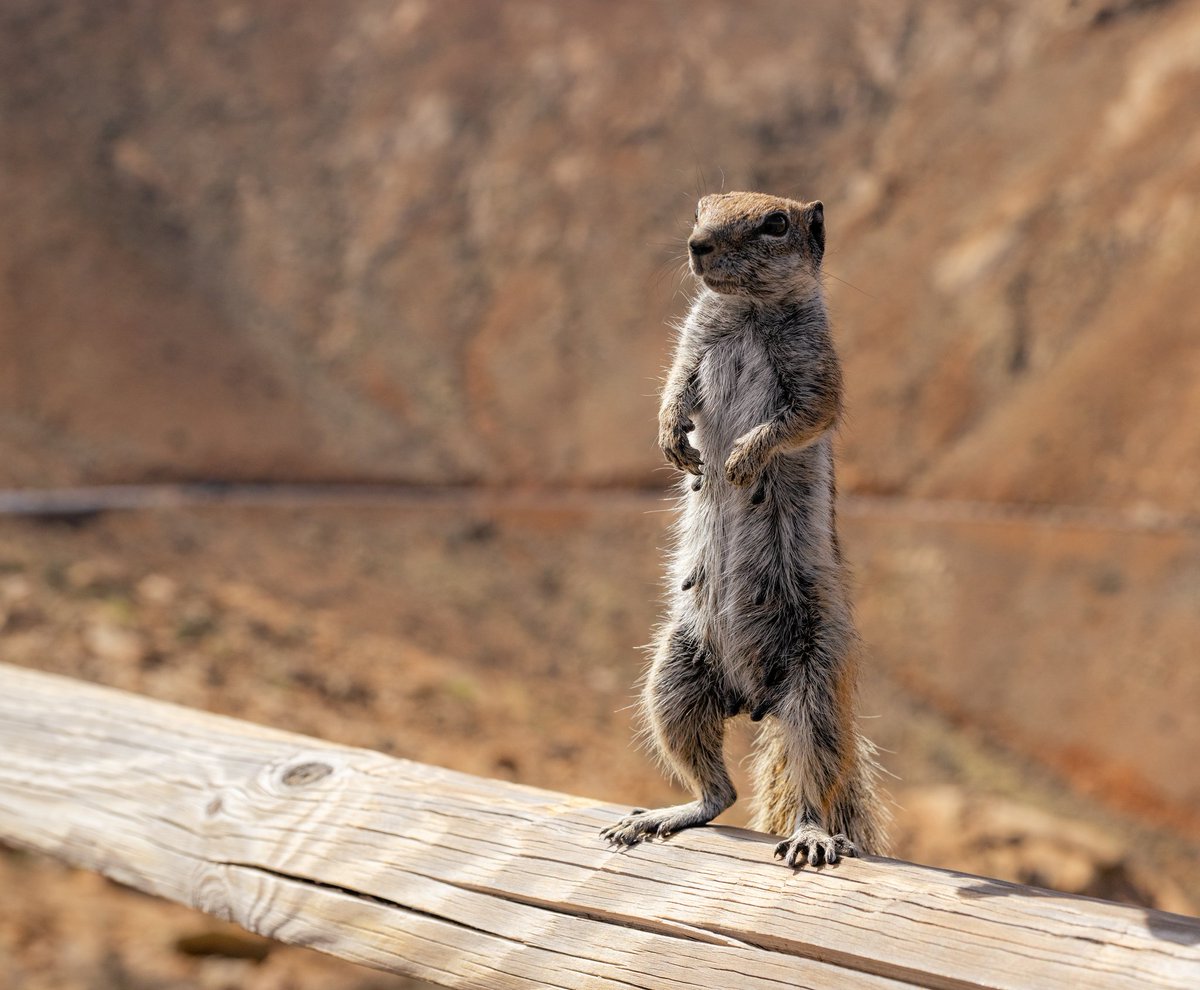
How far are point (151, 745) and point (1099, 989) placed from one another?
10.5ft

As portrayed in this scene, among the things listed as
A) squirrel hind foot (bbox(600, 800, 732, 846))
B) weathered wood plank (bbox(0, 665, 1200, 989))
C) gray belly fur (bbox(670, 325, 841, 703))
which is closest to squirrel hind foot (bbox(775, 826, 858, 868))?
weathered wood plank (bbox(0, 665, 1200, 989))

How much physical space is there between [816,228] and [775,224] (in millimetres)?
241

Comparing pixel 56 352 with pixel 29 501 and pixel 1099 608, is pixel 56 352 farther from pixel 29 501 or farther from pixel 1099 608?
pixel 1099 608

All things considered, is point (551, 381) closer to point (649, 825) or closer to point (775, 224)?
point (775, 224)

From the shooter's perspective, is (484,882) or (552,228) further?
(552,228)

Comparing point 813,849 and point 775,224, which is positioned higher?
point 775,224

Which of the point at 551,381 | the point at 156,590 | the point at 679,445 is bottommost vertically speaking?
the point at 156,590

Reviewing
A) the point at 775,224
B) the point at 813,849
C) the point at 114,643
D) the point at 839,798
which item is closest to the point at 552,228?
the point at 114,643

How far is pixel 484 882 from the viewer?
3.38m

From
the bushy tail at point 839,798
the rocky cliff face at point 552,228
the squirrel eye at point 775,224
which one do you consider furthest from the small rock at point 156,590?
the squirrel eye at point 775,224

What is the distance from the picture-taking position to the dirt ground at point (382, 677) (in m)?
9.89

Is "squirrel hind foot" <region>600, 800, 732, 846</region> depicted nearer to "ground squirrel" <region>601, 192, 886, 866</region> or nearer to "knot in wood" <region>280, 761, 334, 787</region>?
"ground squirrel" <region>601, 192, 886, 866</region>

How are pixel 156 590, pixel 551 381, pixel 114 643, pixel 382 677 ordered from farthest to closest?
pixel 551 381, pixel 156 590, pixel 382 677, pixel 114 643

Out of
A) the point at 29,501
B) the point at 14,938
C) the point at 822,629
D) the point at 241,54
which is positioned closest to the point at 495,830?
the point at 822,629
